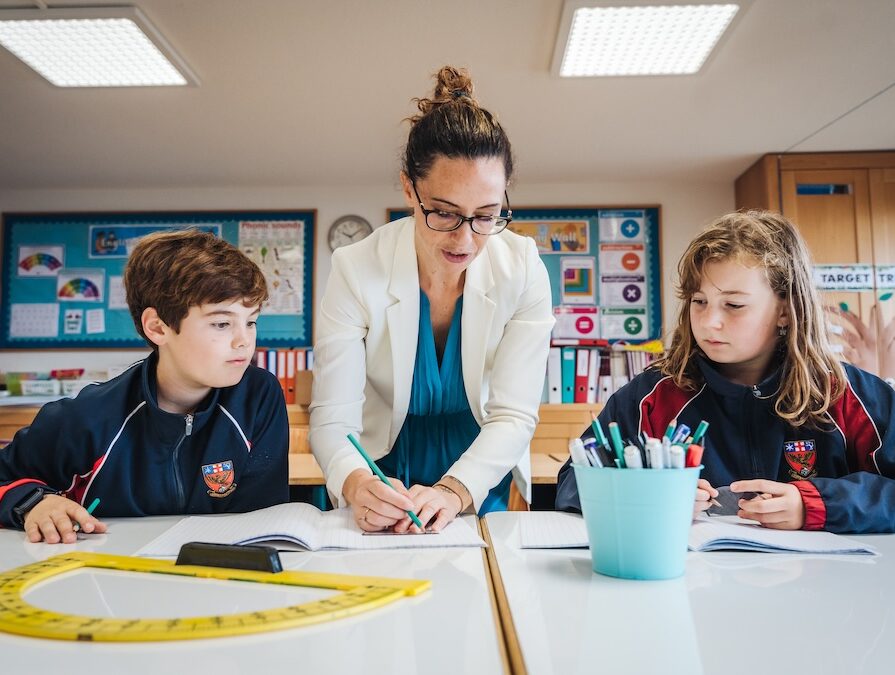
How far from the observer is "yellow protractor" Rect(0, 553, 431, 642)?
1.78 ft

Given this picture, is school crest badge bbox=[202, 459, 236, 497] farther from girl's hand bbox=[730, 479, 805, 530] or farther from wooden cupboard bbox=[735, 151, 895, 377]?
wooden cupboard bbox=[735, 151, 895, 377]

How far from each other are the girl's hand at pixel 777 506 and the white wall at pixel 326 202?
3.47 m

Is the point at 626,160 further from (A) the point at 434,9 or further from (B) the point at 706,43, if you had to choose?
(A) the point at 434,9

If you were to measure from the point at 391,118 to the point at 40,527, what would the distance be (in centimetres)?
274

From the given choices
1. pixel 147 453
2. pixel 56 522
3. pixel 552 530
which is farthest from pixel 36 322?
pixel 552 530

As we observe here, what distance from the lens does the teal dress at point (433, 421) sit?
1.45m

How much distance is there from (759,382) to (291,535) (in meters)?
0.90

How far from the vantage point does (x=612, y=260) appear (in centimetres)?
435

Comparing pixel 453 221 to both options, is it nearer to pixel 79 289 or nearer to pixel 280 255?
pixel 280 255

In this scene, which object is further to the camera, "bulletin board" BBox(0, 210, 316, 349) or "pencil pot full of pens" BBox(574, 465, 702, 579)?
"bulletin board" BBox(0, 210, 316, 349)

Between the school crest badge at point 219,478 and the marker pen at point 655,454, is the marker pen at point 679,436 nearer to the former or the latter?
the marker pen at point 655,454

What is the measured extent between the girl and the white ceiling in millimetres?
1451

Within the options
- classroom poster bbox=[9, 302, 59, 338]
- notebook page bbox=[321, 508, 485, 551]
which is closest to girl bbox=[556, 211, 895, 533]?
notebook page bbox=[321, 508, 485, 551]

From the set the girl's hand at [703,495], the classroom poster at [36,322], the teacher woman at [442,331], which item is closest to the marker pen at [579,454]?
the girl's hand at [703,495]
